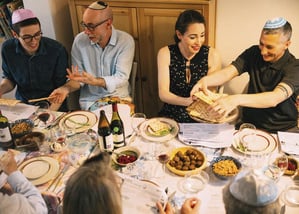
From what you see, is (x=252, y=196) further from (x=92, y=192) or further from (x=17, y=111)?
(x=17, y=111)

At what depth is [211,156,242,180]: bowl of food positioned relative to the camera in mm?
1641

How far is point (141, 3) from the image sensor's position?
2.87 meters

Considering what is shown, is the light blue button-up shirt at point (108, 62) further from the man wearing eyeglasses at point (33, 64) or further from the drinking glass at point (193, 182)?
the drinking glass at point (193, 182)

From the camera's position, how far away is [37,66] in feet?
9.18

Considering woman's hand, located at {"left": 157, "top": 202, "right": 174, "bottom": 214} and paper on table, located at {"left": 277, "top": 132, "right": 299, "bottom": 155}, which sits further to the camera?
paper on table, located at {"left": 277, "top": 132, "right": 299, "bottom": 155}

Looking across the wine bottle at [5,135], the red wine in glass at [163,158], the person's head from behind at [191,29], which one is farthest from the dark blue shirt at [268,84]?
the wine bottle at [5,135]

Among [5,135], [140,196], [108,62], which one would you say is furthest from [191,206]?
[108,62]

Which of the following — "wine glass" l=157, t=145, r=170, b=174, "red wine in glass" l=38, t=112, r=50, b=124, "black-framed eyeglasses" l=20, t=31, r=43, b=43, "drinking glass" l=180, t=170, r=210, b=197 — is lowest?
"drinking glass" l=180, t=170, r=210, b=197

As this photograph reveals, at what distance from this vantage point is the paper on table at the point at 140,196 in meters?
1.51

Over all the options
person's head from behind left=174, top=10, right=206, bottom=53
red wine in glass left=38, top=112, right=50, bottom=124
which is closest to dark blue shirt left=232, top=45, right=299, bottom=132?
person's head from behind left=174, top=10, right=206, bottom=53

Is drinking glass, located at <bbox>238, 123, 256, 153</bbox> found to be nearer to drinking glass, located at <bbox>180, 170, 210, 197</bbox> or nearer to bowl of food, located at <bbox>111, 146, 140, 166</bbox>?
drinking glass, located at <bbox>180, 170, 210, 197</bbox>

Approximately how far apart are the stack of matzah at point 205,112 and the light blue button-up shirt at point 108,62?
2.84 feet

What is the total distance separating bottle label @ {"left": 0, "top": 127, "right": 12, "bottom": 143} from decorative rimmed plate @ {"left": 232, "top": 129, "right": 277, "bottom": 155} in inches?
48.2

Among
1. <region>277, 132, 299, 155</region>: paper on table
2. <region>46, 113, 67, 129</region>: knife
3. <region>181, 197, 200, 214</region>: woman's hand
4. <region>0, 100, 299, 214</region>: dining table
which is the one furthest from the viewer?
<region>46, 113, 67, 129</region>: knife
